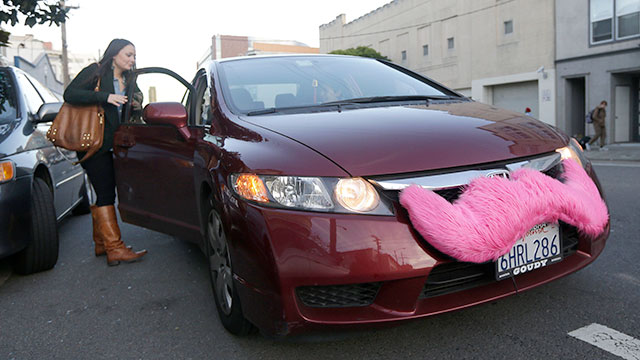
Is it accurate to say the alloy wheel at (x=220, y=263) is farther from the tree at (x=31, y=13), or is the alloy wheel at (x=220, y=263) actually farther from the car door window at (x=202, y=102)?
the tree at (x=31, y=13)

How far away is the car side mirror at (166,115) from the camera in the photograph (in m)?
3.04

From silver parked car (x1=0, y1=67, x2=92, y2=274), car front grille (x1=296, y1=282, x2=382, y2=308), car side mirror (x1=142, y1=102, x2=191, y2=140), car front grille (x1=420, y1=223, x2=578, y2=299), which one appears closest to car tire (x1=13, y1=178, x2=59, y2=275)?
silver parked car (x1=0, y1=67, x2=92, y2=274)

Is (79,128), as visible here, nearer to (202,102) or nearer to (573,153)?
(202,102)

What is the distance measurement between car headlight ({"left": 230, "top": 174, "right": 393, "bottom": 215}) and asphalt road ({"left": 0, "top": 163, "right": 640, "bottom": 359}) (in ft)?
1.51

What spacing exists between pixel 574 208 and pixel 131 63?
3489mm

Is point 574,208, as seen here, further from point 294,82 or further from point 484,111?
point 294,82

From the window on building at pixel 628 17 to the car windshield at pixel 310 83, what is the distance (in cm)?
1785

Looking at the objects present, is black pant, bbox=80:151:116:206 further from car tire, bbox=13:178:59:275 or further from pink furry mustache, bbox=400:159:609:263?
pink furry mustache, bbox=400:159:609:263

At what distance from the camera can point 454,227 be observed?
1.90m

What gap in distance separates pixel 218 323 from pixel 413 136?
1.45 m

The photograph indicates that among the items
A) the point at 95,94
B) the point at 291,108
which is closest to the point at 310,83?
the point at 291,108

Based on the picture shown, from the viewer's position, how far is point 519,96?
75.0 ft

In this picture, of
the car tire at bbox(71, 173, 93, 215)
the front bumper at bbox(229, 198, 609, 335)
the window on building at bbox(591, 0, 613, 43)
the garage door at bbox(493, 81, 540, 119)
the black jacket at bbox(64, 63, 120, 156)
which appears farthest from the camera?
the garage door at bbox(493, 81, 540, 119)

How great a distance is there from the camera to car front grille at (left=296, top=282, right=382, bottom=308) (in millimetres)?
1952
